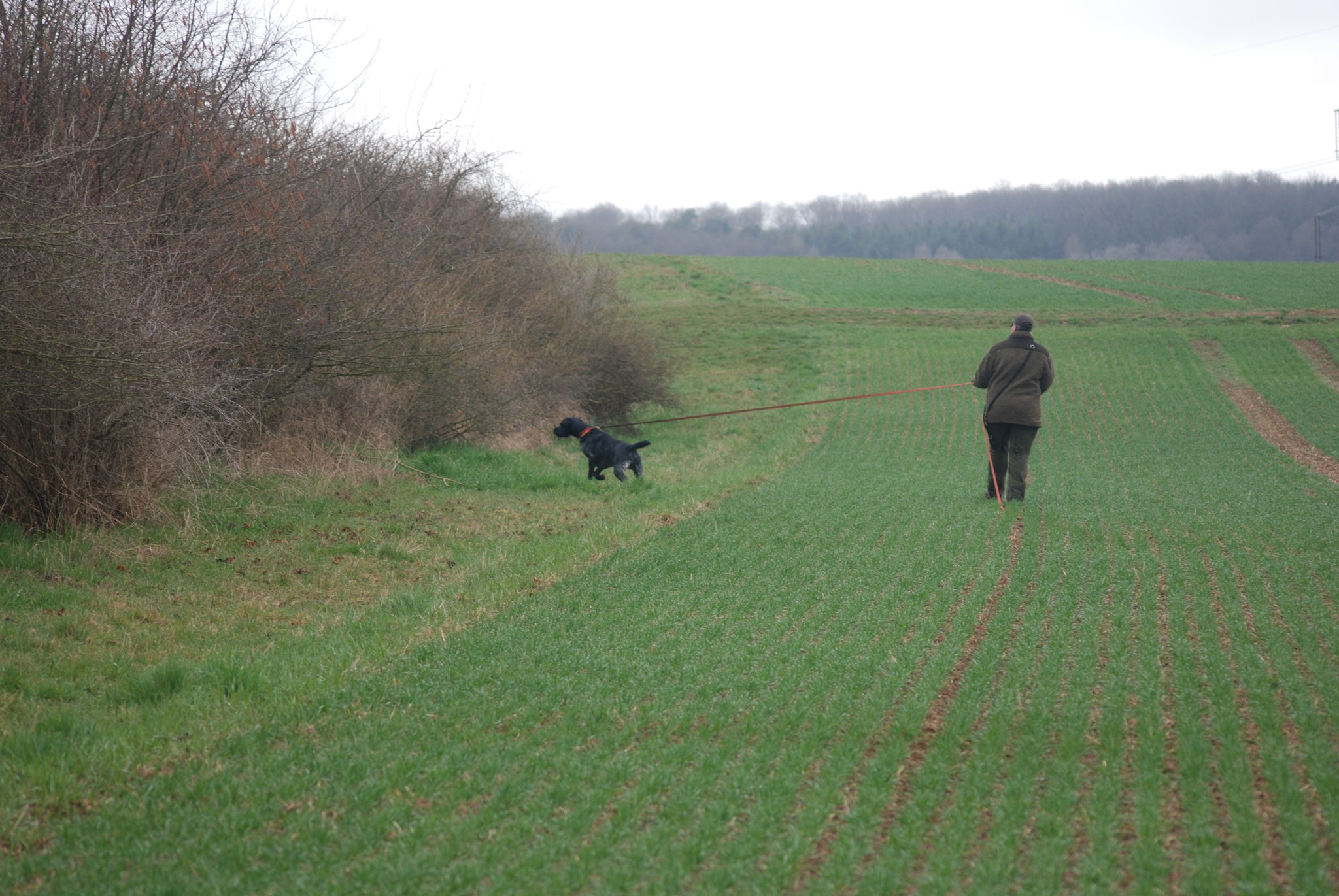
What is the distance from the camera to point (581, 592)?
7.38 metres

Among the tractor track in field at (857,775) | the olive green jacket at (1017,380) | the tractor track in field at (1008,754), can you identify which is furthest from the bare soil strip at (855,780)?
the olive green jacket at (1017,380)

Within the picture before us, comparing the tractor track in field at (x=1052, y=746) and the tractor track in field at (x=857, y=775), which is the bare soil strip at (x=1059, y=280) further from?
the tractor track in field at (x=857, y=775)

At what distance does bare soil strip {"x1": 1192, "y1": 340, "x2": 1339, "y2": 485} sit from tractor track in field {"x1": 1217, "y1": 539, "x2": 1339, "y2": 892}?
933cm

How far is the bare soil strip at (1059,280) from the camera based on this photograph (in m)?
45.3

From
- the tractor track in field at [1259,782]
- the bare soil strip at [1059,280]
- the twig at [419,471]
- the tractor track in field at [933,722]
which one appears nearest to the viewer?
the tractor track in field at [1259,782]

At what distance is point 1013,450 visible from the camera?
11.0m

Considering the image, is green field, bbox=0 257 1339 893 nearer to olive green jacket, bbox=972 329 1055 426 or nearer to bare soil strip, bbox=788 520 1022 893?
bare soil strip, bbox=788 520 1022 893

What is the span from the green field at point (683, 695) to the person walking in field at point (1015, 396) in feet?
1.65

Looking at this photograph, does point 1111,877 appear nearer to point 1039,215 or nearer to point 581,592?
point 581,592

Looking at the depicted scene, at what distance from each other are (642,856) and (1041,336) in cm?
3376

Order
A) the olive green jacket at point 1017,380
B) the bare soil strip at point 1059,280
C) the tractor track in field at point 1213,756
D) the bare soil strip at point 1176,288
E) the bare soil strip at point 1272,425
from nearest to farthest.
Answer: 1. the tractor track in field at point 1213,756
2. the olive green jacket at point 1017,380
3. the bare soil strip at point 1272,425
4. the bare soil strip at point 1176,288
5. the bare soil strip at point 1059,280

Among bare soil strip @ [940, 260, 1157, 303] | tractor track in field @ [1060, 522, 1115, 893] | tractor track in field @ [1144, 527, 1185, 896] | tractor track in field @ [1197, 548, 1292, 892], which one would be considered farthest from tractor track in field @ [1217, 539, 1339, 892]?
bare soil strip @ [940, 260, 1157, 303]

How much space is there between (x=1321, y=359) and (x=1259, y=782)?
31.5 m

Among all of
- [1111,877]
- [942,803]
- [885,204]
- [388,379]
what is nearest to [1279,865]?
[1111,877]
